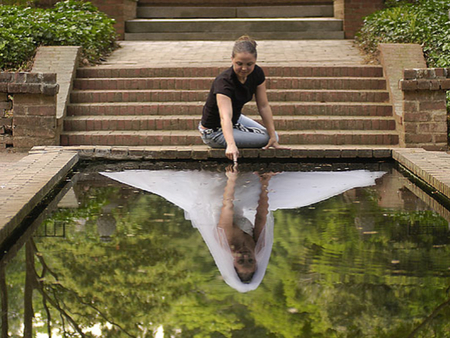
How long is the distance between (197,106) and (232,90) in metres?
2.97

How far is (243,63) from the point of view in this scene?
6.77 meters

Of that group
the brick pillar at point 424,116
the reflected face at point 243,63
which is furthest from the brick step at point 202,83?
the reflected face at point 243,63

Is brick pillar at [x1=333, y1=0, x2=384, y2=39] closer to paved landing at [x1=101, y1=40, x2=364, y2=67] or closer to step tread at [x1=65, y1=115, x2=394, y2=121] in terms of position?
paved landing at [x1=101, y1=40, x2=364, y2=67]

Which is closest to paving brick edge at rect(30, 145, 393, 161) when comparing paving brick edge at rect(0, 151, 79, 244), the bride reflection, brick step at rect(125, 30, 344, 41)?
paving brick edge at rect(0, 151, 79, 244)

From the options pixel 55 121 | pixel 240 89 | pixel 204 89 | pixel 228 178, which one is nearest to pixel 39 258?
pixel 228 178

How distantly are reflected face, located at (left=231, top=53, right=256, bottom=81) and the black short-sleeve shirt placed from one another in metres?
0.19

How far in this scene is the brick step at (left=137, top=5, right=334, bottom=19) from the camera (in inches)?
649

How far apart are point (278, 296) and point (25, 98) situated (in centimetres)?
633

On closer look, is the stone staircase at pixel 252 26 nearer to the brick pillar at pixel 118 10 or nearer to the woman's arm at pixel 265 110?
the brick pillar at pixel 118 10

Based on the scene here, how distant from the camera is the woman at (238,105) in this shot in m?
6.73

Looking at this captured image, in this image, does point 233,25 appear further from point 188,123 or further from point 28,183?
point 28,183

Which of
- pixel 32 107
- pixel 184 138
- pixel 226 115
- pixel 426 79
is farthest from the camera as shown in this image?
pixel 184 138

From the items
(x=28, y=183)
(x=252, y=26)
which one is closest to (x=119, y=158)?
(x=28, y=183)

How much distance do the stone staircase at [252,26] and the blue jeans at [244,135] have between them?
7.70 metres
